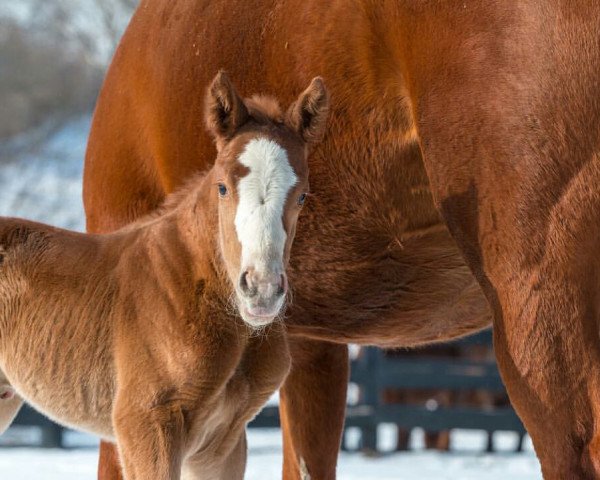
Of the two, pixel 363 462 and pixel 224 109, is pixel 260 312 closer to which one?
pixel 224 109

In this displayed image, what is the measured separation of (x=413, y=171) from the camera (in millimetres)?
3484

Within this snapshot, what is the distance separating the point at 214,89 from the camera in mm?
3430

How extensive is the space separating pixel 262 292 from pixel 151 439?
664 millimetres

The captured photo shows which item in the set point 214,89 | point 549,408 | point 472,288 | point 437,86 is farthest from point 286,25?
point 549,408

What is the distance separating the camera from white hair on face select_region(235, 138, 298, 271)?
3.12m

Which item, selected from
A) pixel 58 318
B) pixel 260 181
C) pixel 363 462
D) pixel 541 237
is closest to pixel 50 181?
pixel 363 462

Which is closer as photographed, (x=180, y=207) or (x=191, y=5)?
(x=180, y=207)

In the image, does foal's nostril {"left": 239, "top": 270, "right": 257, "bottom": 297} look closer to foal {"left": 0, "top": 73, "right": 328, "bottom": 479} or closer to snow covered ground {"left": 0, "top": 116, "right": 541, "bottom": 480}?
foal {"left": 0, "top": 73, "right": 328, "bottom": 479}

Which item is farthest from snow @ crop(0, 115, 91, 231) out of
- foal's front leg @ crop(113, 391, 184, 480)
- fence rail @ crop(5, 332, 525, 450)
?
foal's front leg @ crop(113, 391, 184, 480)

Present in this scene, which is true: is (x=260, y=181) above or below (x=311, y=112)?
below

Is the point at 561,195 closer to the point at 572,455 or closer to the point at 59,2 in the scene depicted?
the point at 572,455

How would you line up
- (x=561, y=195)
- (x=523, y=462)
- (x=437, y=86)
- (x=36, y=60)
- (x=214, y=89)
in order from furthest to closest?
(x=36, y=60), (x=523, y=462), (x=214, y=89), (x=437, y=86), (x=561, y=195)

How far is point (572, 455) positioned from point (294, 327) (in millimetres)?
1593

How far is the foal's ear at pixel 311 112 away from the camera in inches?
133
